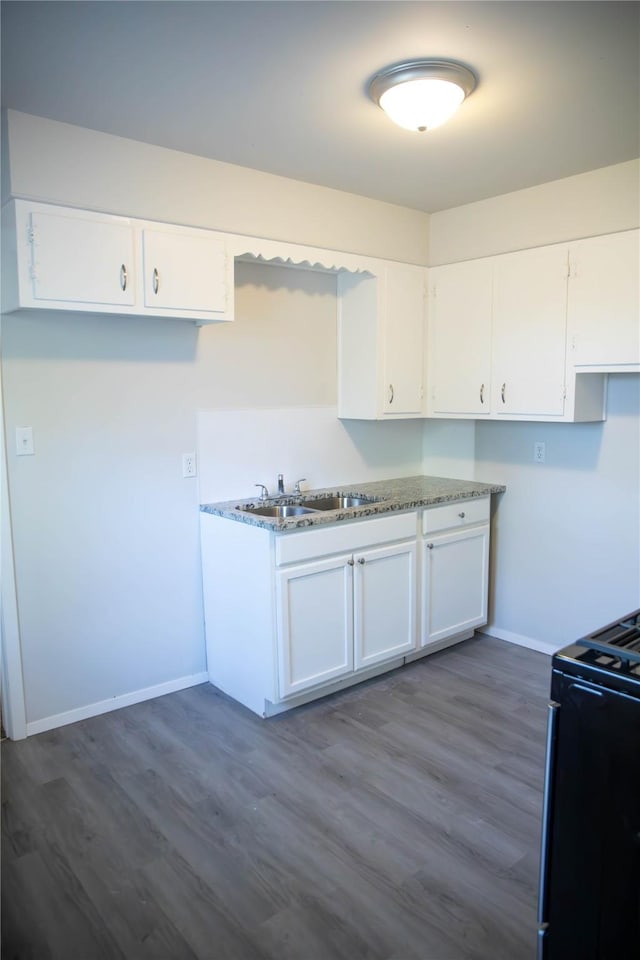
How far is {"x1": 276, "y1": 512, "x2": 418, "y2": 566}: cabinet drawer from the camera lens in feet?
9.07

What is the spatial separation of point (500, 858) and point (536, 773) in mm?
516

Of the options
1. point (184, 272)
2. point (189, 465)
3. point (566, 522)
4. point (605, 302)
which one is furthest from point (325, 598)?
point (605, 302)

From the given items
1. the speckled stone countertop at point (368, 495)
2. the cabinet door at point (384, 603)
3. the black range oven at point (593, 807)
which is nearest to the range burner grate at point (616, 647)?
the black range oven at point (593, 807)

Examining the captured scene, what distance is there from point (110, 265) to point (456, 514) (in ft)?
6.92

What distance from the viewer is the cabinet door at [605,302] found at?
2.86 meters

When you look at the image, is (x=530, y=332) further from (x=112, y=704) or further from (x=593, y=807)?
(x=112, y=704)

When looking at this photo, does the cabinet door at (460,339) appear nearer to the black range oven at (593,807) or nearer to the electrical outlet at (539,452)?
the electrical outlet at (539,452)

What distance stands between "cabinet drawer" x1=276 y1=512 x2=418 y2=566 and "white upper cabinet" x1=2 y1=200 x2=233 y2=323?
103 cm

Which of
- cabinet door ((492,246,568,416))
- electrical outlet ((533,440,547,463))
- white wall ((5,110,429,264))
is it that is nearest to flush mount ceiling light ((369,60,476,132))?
white wall ((5,110,429,264))

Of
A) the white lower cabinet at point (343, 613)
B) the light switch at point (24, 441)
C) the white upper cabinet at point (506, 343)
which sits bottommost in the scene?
the white lower cabinet at point (343, 613)

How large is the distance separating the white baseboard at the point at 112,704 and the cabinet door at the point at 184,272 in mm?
1761

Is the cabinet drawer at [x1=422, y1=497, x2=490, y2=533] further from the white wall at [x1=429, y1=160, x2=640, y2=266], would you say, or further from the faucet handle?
the white wall at [x1=429, y1=160, x2=640, y2=266]

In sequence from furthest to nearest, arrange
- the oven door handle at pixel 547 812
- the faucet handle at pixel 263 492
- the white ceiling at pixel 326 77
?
the faucet handle at pixel 263 492
the white ceiling at pixel 326 77
the oven door handle at pixel 547 812

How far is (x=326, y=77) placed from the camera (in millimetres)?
2021
